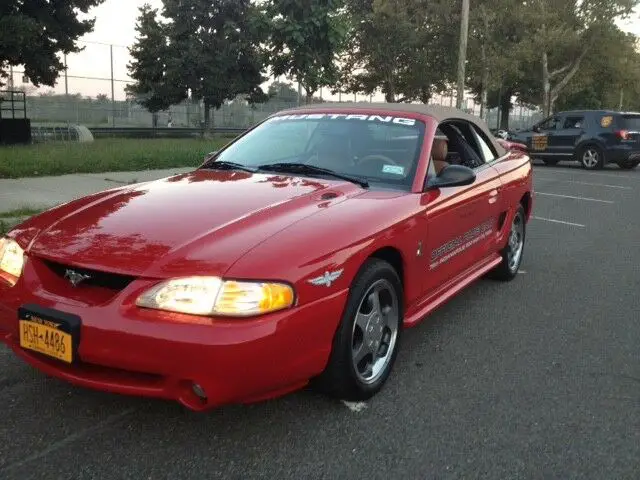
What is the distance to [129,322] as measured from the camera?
240 centimetres

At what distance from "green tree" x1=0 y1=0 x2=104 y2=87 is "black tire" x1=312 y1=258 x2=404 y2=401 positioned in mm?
18558

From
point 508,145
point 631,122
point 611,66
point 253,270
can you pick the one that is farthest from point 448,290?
point 611,66

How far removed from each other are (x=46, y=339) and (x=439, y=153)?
2.66 metres

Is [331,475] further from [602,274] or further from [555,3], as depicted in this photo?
[555,3]

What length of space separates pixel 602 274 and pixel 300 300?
4214 mm

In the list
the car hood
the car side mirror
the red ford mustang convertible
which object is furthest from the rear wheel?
the car hood

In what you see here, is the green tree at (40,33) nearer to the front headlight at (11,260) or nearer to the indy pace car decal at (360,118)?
the indy pace car decal at (360,118)

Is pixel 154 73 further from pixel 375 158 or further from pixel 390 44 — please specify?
pixel 375 158

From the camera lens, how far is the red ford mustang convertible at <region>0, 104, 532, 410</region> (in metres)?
2.42

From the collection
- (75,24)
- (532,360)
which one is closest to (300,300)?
(532,360)

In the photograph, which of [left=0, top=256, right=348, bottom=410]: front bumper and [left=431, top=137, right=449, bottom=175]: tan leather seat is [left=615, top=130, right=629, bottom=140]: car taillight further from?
[left=0, top=256, right=348, bottom=410]: front bumper

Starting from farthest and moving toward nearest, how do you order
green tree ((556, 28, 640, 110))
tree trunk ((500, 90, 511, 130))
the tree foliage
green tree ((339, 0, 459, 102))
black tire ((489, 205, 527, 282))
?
tree trunk ((500, 90, 511, 130)), green tree ((556, 28, 640, 110)), green tree ((339, 0, 459, 102)), the tree foliage, black tire ((489, 205, 527, 282))

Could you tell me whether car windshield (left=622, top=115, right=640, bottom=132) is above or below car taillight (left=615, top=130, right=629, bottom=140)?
above

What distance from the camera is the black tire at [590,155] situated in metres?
17.9
